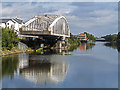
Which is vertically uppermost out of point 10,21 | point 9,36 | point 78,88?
point 10,21

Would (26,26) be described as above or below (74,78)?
above

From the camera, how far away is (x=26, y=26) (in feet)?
252

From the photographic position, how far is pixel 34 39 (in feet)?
272

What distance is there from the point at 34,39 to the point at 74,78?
2251 inches

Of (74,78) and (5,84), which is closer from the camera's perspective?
(5,84)

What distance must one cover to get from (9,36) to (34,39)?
26.2 m

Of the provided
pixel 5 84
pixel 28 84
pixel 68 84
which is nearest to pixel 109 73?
pixel 68 84

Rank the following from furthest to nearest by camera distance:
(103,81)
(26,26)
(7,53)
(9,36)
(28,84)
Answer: (26,26) < (9,36) < (7,53) < (103,81) < (28,84)

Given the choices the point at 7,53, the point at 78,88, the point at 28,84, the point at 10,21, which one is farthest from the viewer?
the point at 10,21

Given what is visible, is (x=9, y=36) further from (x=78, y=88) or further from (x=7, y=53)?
(x=78, y=88)

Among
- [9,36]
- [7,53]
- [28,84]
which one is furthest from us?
[9,36]

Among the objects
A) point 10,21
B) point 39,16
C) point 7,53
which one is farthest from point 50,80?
point 10,21

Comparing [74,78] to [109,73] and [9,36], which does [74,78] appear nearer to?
[109,73]

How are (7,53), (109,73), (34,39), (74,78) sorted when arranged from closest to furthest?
(74,78) < (109,73) < (7,53) < (34,39)
